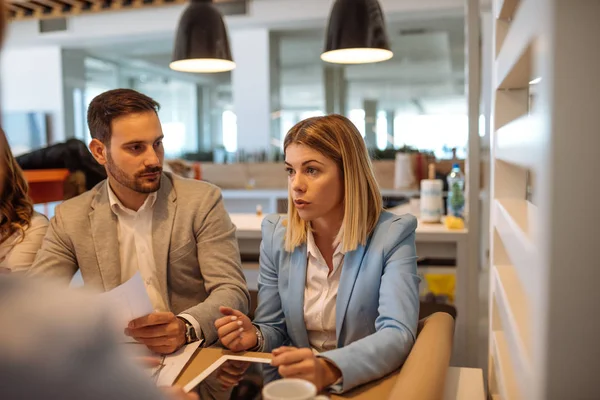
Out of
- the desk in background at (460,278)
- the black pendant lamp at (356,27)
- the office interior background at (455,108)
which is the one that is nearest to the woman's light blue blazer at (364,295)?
the office interior background at (455,108)

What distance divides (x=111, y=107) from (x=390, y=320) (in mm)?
1057

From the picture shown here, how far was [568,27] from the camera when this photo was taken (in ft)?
1.76

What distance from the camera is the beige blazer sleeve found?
185cm

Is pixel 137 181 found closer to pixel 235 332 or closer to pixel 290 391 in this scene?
pixel 235 332

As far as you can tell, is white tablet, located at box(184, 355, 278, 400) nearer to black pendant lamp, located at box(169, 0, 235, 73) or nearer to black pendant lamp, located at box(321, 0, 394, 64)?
black pendant lamp, located at box(321, 0, 394, 64)

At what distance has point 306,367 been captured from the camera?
1061mm

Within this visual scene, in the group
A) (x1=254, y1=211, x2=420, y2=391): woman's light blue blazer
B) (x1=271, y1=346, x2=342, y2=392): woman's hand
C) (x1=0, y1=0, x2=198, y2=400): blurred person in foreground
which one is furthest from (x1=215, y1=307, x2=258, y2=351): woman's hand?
(x1=0, y1=0, x2=198, y2=400): blurred person in foreground

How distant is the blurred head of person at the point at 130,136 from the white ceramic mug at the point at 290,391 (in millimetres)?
997

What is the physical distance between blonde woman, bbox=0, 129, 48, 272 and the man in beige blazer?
188mm

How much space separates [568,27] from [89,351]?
56 cm

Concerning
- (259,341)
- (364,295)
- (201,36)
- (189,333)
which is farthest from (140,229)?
(201,36)

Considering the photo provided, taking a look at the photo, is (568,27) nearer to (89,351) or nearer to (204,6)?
(89,351)

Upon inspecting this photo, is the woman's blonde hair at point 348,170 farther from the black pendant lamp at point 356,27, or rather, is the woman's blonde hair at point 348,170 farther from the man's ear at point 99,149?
the black pendant lamp at point 356,27

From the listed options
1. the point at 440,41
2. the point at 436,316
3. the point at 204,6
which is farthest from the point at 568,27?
the point at 440,41
